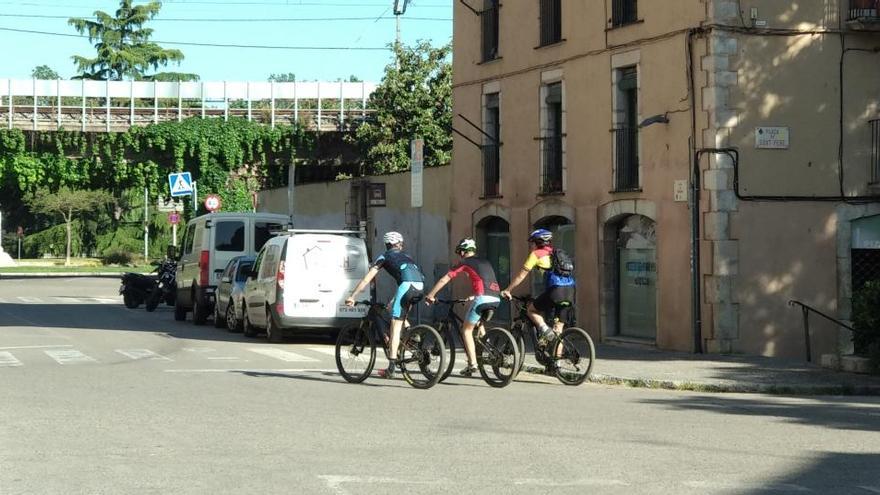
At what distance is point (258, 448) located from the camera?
1002 cm

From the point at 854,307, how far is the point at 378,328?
20.9 ft

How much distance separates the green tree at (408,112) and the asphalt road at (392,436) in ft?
112

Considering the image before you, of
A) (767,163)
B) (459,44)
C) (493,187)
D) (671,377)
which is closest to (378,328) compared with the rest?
(671,377)

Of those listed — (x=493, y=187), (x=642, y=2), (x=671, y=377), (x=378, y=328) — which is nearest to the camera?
(x=378, y=328)

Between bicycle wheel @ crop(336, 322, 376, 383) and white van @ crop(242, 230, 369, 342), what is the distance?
6621 mm

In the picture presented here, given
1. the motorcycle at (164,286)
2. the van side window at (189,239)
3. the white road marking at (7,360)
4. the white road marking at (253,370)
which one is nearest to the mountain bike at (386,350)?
the white road marking at (253,370)

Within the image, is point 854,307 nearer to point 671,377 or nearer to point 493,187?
point 671,377

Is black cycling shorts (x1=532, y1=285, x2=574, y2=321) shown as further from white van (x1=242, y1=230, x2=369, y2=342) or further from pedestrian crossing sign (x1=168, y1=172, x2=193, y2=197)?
pedestrian crossing sign (x1=168, y1=172, x2=193, y2=197)

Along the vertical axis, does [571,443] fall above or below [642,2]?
below

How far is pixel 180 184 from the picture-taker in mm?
47844

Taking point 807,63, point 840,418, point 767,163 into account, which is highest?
point 807,63

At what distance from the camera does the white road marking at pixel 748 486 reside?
8.41 m

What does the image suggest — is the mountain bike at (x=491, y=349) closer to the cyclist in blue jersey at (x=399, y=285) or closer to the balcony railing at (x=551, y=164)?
the cyclist in blue jersey at (x=399, y=285)

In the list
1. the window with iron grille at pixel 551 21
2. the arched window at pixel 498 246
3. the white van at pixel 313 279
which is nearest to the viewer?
the white van at pixel 313 279
